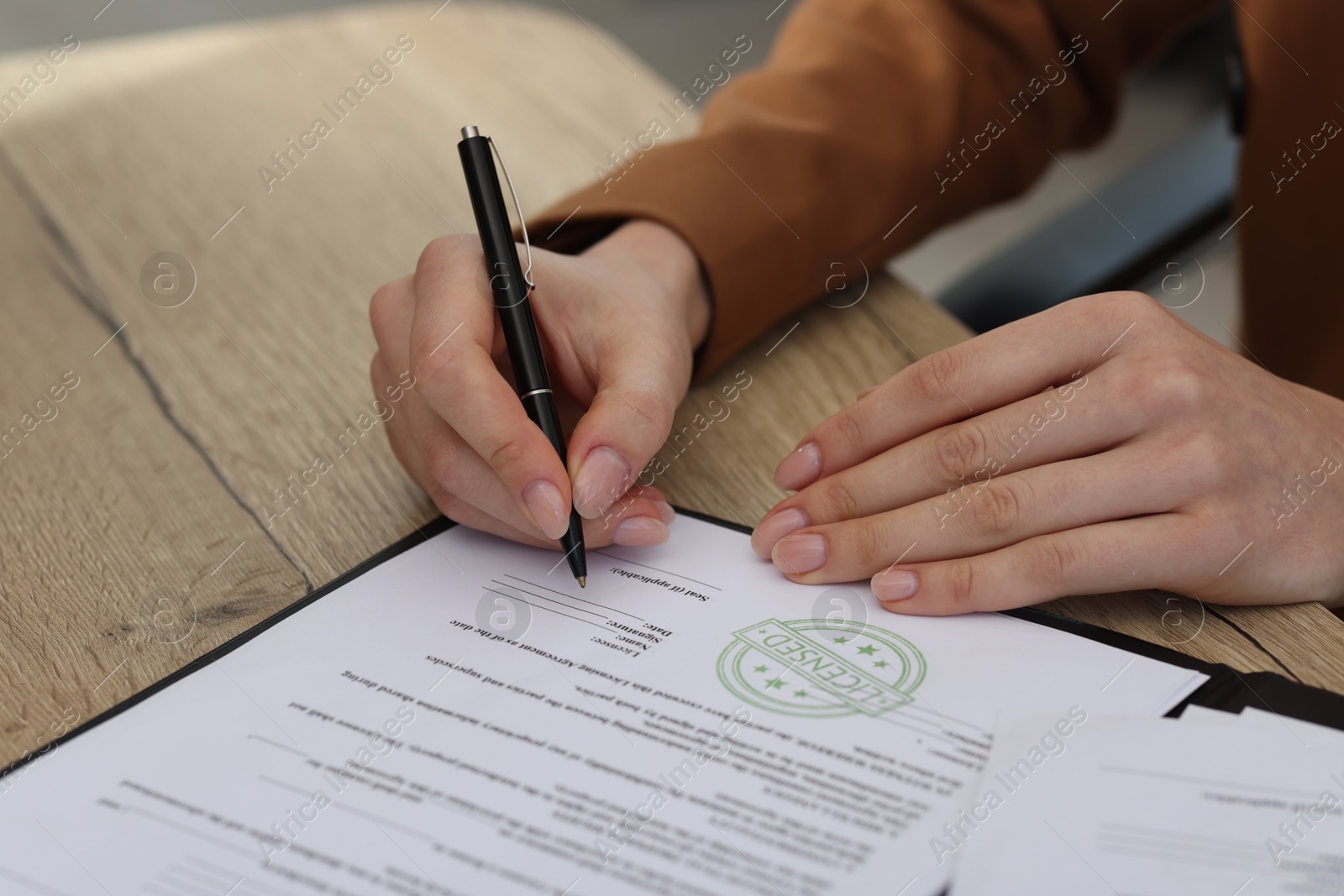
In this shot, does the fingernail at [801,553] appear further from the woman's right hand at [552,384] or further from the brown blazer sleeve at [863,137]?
the brown blazer sleeve at [863,137]

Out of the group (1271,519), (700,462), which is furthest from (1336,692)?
(700,462)

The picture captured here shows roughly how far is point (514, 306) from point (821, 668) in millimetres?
266

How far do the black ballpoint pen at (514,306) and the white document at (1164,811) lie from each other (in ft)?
0.83

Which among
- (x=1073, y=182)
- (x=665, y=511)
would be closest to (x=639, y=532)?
(x=665, y=511)

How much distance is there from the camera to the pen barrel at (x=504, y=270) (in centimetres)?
58

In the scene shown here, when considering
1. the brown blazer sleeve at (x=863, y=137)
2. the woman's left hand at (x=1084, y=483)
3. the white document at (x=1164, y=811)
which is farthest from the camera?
the brown blazer sleeve at (x=863, y=137)

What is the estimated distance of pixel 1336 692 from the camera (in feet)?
1.62

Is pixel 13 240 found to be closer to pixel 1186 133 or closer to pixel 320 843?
pixel 320 843

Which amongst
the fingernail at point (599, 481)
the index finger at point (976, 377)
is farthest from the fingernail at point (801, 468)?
the fingernail at point (599, 481)

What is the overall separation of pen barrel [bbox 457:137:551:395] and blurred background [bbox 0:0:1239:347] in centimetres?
Result: 38

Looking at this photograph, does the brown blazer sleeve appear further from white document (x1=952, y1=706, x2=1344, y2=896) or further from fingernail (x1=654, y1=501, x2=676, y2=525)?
white document (x1=952, y1=706, x2=1344, y2=896)

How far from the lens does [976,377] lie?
0.59m

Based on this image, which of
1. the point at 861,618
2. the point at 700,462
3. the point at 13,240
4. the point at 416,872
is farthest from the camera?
the point at 13,240

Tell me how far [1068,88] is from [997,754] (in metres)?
0.73
